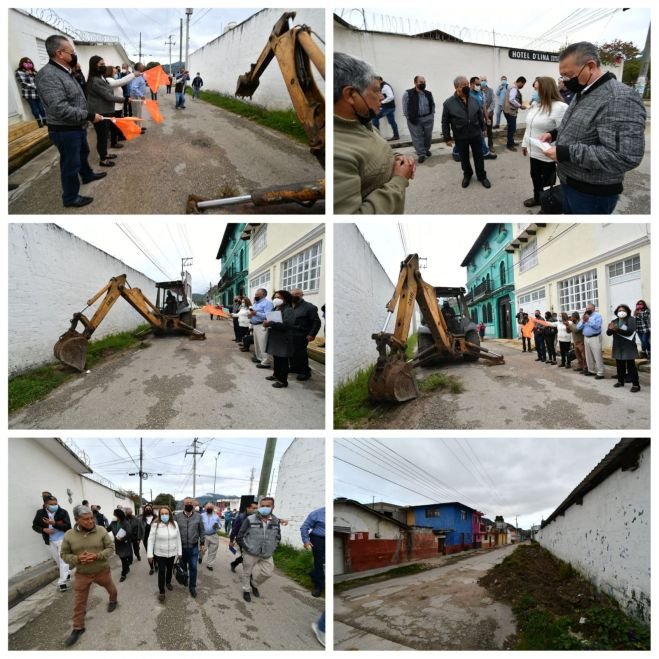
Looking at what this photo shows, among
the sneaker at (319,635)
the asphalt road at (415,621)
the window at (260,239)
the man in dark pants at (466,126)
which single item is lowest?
the asphalt road at (415,621)

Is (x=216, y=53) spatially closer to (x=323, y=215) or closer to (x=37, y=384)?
(x=323, y=215)

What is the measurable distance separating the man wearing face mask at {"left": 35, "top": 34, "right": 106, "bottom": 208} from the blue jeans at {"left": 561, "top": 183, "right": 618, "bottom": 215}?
3.68 m

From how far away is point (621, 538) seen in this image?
159 inches

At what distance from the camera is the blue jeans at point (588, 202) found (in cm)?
289

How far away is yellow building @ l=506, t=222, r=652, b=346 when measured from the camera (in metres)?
3.52

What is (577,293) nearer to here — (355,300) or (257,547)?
(355,300)

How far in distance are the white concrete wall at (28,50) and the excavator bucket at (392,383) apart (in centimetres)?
373

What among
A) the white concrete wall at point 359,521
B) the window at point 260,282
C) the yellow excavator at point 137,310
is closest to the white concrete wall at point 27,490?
the yellow excavator at point 137,310

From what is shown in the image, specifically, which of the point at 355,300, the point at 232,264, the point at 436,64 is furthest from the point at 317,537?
the point at 436,64

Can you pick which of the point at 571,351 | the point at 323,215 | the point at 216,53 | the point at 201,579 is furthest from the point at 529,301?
the point at 216,53

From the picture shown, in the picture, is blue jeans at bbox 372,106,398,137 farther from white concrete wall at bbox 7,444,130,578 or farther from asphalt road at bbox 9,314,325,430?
white concrete wall at bbox 7,444,130,578

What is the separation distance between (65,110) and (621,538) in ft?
19.5

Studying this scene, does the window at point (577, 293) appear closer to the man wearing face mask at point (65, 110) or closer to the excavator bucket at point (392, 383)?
the excavator bucket at point (392, 383)

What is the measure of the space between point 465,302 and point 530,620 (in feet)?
9.42
